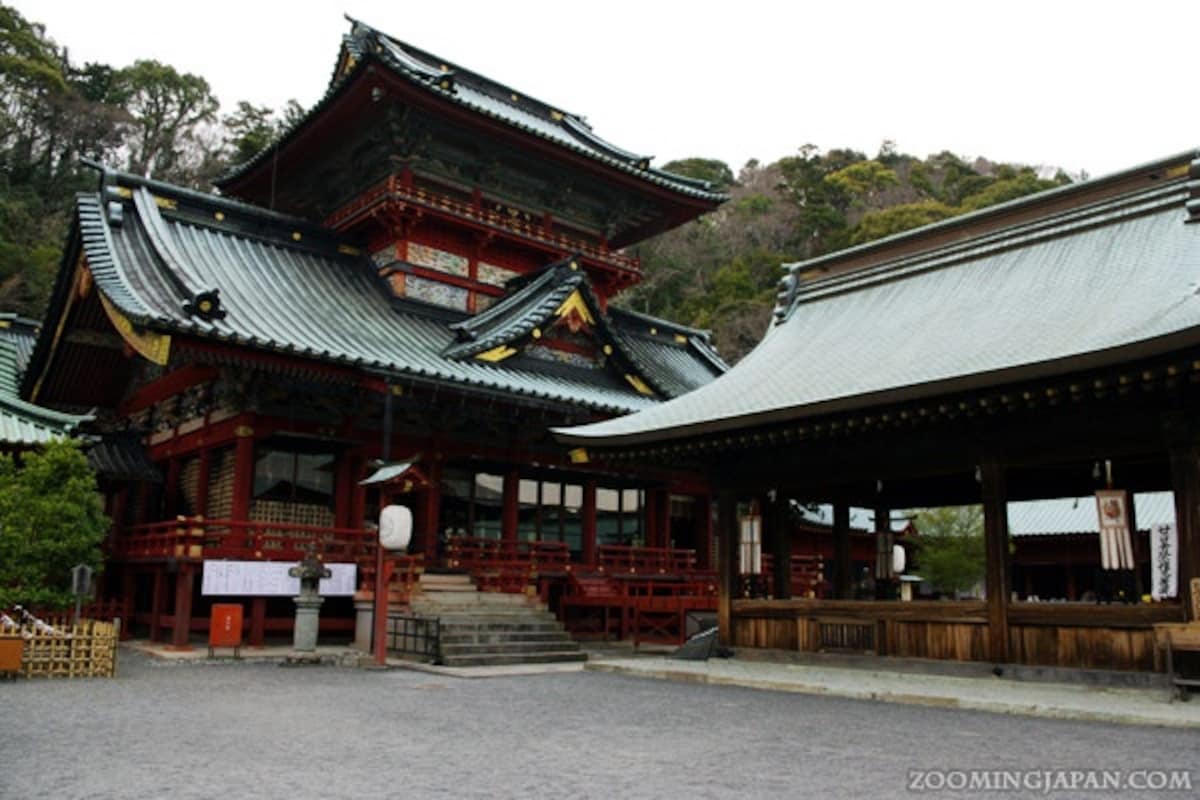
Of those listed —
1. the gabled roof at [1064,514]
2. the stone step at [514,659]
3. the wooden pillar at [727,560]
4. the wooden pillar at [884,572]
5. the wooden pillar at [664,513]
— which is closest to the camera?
the stone step at [514,659]

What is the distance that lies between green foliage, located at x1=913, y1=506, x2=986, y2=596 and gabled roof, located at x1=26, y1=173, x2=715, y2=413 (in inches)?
446

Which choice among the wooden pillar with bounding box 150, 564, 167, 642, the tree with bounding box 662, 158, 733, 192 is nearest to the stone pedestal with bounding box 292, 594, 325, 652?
the wooden pillar with bounding box 150, 564, 167, 642

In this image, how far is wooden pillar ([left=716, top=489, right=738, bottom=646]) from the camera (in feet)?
52.3

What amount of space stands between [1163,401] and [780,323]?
8.87 metres

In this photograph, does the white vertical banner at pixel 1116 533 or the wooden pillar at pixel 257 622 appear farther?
the wooden pillar at pixel 257 622

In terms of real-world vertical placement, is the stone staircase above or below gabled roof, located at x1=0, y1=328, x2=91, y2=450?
below

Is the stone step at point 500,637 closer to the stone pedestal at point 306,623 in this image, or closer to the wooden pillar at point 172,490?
the stone pedestal at point 306,623

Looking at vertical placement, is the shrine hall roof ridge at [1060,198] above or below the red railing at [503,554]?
above

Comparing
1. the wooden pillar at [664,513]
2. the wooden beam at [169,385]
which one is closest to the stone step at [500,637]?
the wooden beam at [169,385]

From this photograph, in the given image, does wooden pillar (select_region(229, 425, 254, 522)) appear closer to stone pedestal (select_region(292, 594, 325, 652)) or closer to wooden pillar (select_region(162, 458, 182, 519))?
stone pedestal (select_region(292, 594, 325, 652))

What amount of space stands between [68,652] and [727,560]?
32.6 ft

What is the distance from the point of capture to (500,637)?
1608 centimetres

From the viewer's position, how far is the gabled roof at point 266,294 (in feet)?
55.8

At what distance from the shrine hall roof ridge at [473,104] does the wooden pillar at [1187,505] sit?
666 inches
